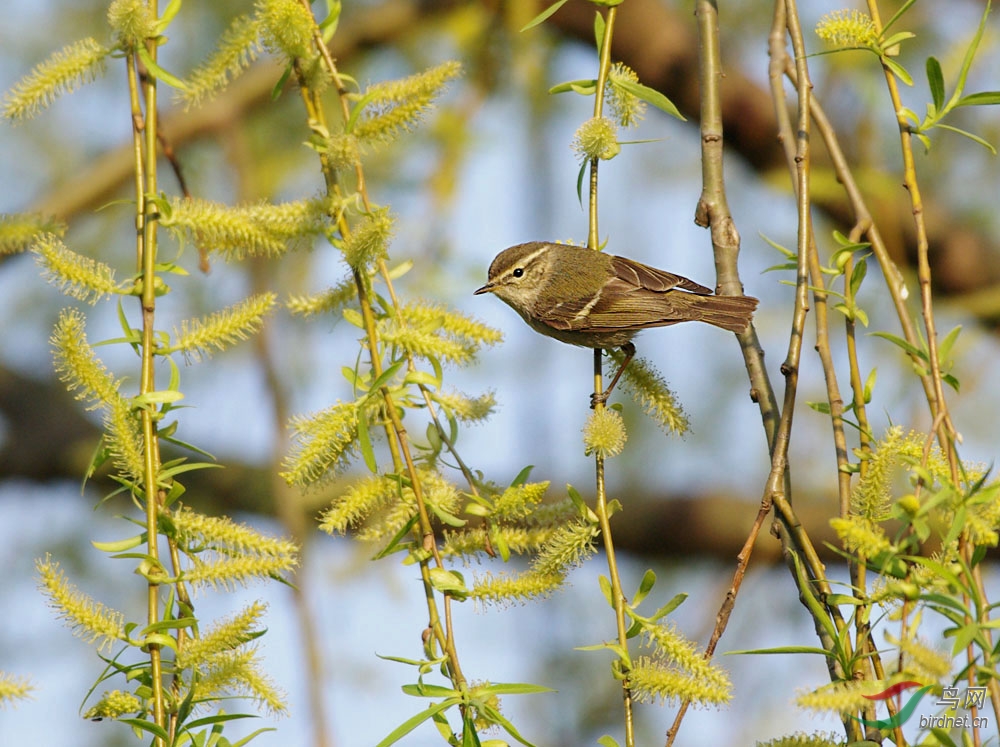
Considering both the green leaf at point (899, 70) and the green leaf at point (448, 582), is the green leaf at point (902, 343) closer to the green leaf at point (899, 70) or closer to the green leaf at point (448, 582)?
the green leaf at point (899, 70)

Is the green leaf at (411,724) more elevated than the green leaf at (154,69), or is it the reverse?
the green leaf at (154,69)

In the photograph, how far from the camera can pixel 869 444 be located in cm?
215

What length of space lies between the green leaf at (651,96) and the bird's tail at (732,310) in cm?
57

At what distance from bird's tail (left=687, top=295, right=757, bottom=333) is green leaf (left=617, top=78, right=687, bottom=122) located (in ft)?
1.88

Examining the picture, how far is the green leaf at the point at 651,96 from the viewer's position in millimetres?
2480

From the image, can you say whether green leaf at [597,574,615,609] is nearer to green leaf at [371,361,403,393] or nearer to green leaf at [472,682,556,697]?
green leaf at [472,682,556,697]

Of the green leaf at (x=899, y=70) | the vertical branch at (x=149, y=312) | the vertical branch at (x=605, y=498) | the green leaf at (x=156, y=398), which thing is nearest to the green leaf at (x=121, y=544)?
the vertical branch at (x=149, y=312)

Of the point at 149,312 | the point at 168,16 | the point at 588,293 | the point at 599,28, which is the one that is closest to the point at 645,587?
the point at 149,312

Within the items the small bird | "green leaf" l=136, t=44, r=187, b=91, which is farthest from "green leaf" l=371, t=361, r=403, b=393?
the small bird

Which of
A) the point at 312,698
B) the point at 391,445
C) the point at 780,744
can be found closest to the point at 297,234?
the point at 391,445

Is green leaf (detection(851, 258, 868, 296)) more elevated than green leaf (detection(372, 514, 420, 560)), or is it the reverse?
green leaf (detection(851, 258, 868, 296))

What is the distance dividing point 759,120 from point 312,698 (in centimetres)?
491

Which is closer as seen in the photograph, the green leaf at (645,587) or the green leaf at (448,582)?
the green leaf at (448,582)

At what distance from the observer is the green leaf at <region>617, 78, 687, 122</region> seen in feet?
8.14
